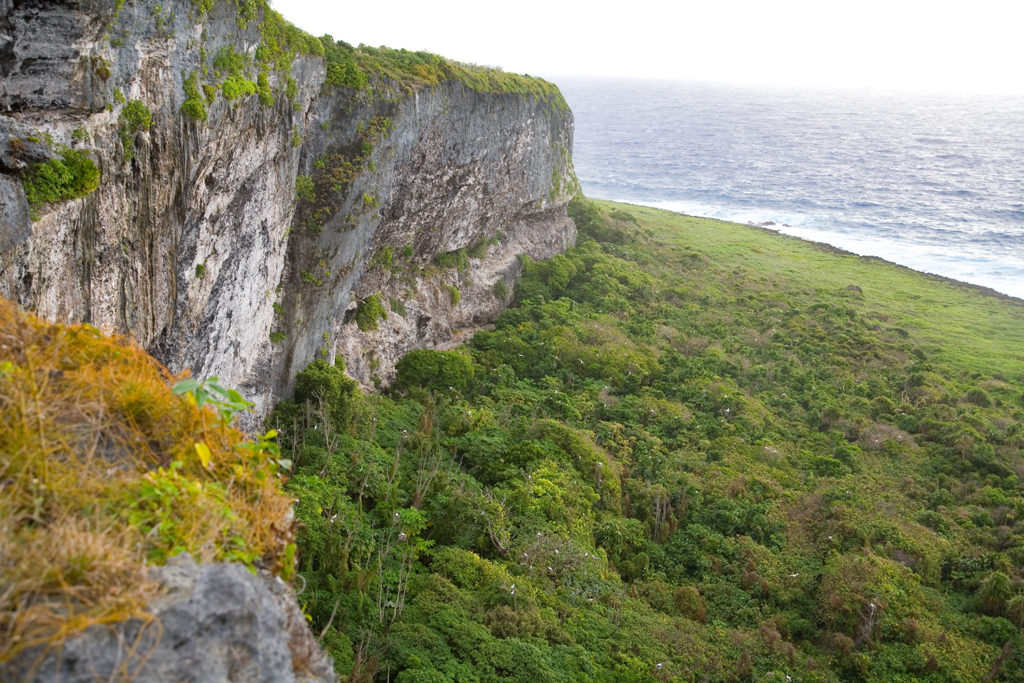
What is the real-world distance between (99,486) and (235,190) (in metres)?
11.9

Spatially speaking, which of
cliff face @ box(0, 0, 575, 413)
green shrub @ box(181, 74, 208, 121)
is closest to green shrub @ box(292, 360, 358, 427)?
cliff face @ box(0, 0, 575, 413)

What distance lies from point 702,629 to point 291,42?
16.2m

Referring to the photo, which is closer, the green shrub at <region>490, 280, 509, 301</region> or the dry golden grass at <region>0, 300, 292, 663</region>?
the dry golden grass at <region>0, 300, 292, 663</region>

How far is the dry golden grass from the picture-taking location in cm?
343

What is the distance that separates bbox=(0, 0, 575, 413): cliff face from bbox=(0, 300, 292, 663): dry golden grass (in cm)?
288

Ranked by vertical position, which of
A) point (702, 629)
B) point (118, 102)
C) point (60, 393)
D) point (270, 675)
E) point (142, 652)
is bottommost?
point (702, 629)

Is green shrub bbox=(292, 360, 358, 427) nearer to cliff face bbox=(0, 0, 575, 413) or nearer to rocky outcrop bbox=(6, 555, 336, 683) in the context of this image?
cliff face bbox=(0, 0, 575, 413)

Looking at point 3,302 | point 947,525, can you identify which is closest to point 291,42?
point 3,302

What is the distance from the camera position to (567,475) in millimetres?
18750

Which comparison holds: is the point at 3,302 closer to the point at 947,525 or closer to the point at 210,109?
the point at 210,109

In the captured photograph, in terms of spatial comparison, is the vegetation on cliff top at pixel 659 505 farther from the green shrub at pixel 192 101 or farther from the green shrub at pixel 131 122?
the green shrub at pixel 192 101

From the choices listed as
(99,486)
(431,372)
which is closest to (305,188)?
(431,372)

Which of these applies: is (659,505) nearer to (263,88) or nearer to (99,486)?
(263,88)

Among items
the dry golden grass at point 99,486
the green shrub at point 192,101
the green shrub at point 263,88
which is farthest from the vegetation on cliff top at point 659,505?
the green shrub at point 263,88
